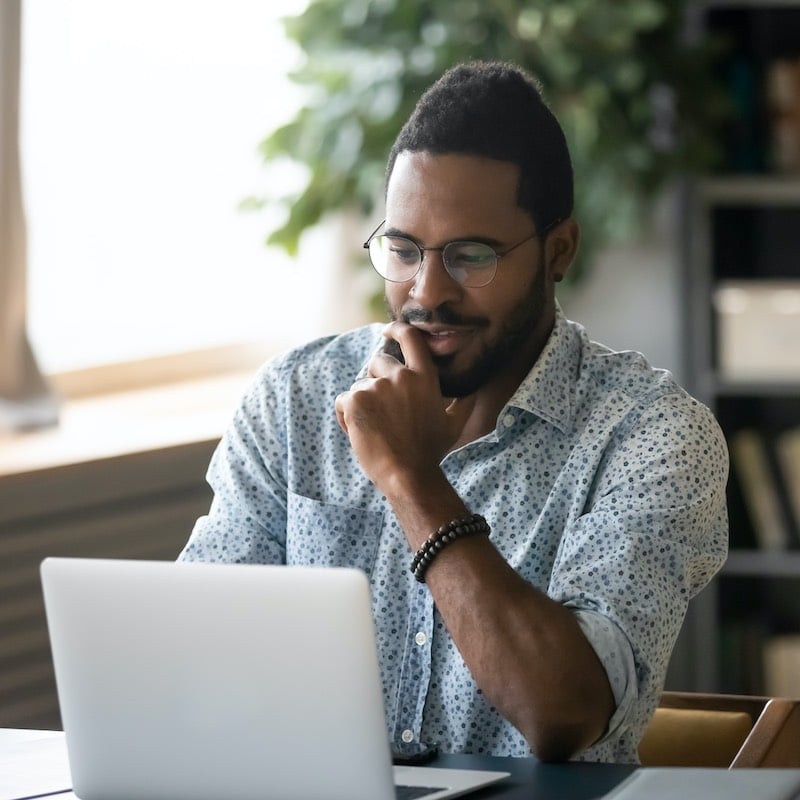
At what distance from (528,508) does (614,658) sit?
0.98 feet

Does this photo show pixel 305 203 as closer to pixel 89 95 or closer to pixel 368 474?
pixel 89 95

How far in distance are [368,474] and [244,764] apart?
0.49 m

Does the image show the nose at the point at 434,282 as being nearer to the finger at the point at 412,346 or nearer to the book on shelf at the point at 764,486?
the finger at the point at 412,346

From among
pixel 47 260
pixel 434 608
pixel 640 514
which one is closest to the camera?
pixel 640 514

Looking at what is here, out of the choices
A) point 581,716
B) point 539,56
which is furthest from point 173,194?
point 581,716

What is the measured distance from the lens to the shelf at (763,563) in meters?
3.48

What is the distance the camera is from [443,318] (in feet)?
5.62

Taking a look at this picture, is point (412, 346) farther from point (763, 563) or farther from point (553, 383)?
point (763, 563)

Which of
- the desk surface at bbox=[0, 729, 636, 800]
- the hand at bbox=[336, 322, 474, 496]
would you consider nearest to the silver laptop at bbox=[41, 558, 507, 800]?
the desk surface at bbox=[0, 729, 636, 800]

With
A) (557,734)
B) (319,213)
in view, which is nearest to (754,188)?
(319,213)

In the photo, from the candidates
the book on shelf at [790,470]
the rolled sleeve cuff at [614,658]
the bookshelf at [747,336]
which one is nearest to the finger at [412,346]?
the rolled sleeve cuff at [614,658]

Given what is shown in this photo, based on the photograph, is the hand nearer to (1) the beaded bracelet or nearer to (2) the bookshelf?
(1) the beaded bracelet

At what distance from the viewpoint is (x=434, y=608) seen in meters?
1.68

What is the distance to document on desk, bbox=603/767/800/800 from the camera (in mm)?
1137
